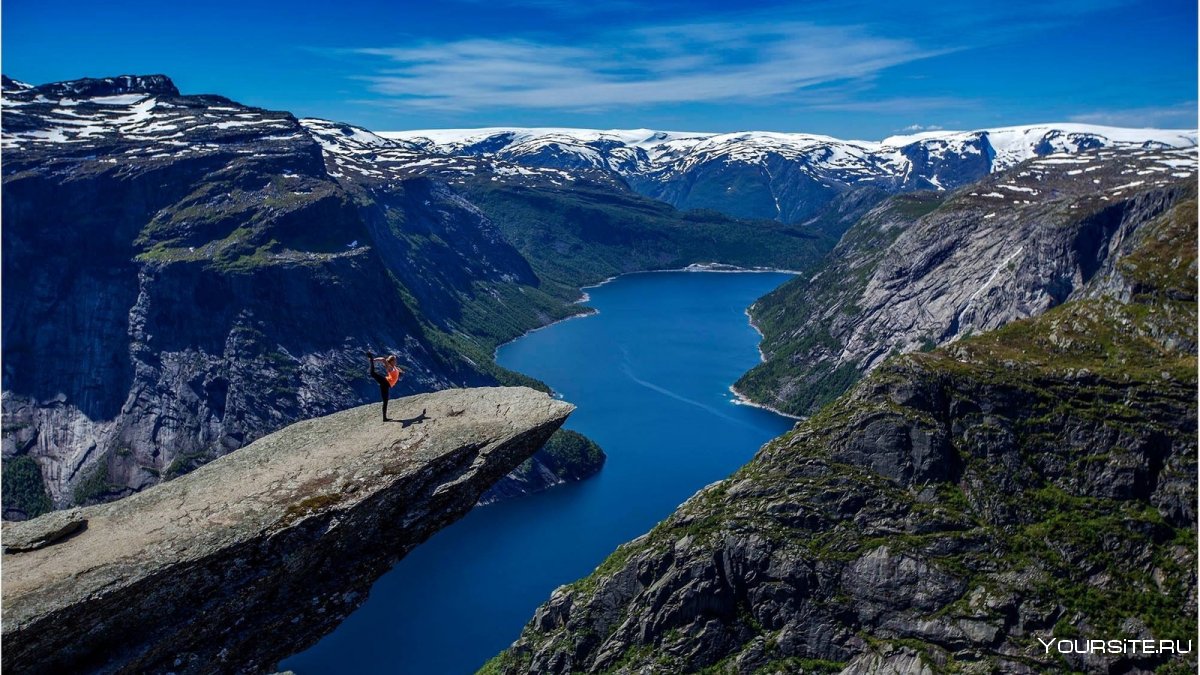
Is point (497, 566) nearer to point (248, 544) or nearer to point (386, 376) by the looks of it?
point (386, 376)

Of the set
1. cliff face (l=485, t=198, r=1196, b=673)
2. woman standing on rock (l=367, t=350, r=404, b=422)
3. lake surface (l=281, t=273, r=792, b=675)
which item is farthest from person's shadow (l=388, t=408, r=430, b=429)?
lake surface (l=281, t=273, r=792, b=675)

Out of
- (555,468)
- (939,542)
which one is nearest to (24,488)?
(555,468)

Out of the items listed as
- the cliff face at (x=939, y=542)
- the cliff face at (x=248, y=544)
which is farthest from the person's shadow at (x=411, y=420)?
the cliff face at (x=939, y=542)

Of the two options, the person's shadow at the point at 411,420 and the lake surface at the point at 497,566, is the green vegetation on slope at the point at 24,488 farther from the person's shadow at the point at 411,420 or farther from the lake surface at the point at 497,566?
the person's shadow at the point at 411,420

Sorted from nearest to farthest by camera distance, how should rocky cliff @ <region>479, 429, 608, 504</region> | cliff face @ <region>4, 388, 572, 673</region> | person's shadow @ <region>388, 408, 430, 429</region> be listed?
1. cliff face @ <region>4, 388, 572, 673</region>
2. person's shadow @ <region>388, 408, 430, 429</region>
3. rocky cliff @ <region>479, 429, 608, 504</region>

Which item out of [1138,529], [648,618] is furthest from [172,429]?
[1138,529]

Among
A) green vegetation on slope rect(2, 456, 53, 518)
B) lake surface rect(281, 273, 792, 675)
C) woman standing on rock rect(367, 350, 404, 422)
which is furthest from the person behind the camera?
green vegetation on slope rect(2, 456, 53, 518)

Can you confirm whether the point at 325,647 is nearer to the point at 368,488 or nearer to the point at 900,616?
the point at 900,616

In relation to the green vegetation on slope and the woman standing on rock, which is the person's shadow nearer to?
the woman standing on rock
